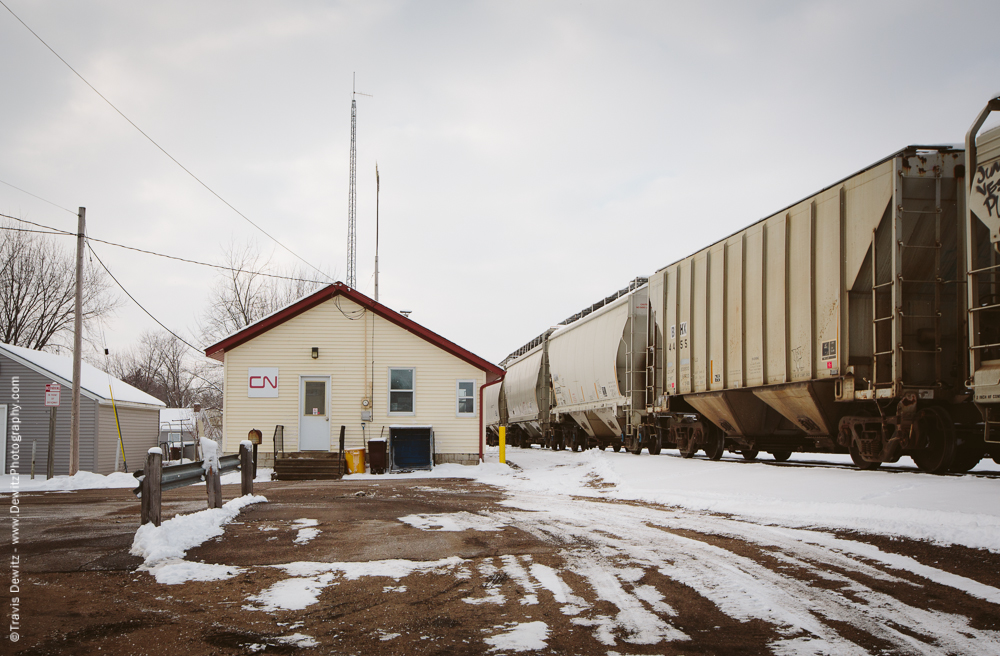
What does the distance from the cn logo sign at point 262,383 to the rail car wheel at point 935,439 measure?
15319mm

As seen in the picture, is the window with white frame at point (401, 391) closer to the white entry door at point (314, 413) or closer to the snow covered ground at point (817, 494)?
the white entry door at point (314, 413)

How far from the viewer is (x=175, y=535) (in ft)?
23.8

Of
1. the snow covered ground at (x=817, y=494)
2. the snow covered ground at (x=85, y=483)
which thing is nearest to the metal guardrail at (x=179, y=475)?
the snow covered ground at (x=817, y=494)

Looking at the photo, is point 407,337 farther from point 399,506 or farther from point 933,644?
point 933,644

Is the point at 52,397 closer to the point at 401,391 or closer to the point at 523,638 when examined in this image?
the point at 401,391

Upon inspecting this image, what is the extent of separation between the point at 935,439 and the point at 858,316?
86.9 inches

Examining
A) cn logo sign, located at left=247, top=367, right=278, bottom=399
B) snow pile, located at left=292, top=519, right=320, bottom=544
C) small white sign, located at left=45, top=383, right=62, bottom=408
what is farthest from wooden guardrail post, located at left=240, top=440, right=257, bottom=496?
small white sign, located at left=45, top=383, right=62, bottom=408

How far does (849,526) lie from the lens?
7.74 meters

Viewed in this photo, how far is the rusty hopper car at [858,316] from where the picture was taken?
34.1 feet

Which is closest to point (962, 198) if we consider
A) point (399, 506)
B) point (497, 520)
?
point (497, 520)

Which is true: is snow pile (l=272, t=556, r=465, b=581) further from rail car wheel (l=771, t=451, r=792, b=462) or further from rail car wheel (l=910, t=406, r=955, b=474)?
rail car wheel (l=771, t=451, r=792, b=462)


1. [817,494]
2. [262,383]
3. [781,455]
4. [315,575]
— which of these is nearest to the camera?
[315,575]

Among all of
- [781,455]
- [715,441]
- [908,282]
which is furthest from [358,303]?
[908,282]

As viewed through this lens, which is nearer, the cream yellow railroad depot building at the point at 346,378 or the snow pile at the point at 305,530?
the snow pile at the point at 305,530
